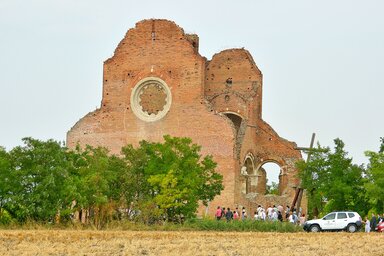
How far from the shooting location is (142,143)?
45750mm

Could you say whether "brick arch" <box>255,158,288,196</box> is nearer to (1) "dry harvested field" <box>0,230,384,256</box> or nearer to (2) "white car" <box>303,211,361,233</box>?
(2) "white car" <box>303,211,361,233</box>

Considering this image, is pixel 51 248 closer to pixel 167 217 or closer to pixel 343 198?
pixel 167 217

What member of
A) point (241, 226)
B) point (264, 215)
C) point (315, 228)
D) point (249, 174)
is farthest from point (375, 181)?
point (249, 174)

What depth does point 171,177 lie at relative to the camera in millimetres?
42844

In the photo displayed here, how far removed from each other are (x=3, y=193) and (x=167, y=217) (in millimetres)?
9268

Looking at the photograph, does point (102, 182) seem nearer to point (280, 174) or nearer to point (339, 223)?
point (339, 223)

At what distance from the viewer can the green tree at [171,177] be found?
140 ft

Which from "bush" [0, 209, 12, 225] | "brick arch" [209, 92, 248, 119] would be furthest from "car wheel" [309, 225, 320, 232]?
"brick arch" [209, 92, 248, 119]

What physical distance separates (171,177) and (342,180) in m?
11.4

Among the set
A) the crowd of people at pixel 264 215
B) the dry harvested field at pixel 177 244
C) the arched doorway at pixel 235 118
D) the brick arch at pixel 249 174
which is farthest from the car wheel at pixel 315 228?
the arched doorway at pixel 235 118

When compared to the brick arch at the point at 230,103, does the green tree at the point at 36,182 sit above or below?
below

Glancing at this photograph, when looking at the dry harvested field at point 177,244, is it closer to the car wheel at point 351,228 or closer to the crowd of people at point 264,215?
the car wheel at point 351,228

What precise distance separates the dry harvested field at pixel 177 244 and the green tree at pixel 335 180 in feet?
51.8

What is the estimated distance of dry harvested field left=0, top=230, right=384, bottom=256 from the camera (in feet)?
83.0
